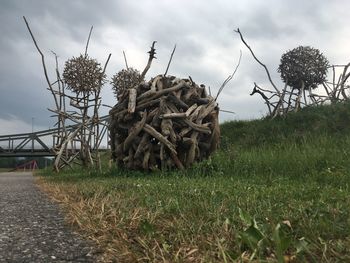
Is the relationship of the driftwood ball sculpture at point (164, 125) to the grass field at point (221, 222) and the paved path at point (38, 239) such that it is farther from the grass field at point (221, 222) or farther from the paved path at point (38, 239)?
the paved path at point (38, 239)

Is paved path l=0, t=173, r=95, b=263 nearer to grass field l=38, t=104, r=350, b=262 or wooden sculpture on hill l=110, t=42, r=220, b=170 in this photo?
grass field l=38, t=104, r=350, b=262

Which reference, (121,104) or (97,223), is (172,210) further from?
(121,104)

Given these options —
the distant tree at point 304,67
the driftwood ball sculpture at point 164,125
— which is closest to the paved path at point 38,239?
the driftwood ball sculpture at point 164,125

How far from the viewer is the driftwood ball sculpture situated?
6.99 m

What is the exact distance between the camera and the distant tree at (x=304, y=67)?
11055 millimetres

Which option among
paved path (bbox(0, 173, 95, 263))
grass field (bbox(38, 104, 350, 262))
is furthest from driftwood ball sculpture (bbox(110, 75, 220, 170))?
paved path (bbox(0, 173, 95, 263))

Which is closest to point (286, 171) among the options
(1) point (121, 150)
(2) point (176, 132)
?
(2) point (176, 132)

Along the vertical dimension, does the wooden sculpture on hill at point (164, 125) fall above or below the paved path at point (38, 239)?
above

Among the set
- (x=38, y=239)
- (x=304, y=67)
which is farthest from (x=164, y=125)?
(x=304, y=67)

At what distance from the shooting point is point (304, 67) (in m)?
11.2

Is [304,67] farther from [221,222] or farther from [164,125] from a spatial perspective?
[221,222]

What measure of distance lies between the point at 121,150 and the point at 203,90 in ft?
5.43

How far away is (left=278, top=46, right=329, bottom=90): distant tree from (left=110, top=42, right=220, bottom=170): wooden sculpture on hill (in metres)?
4.26

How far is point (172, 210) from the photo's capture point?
2.97 m
